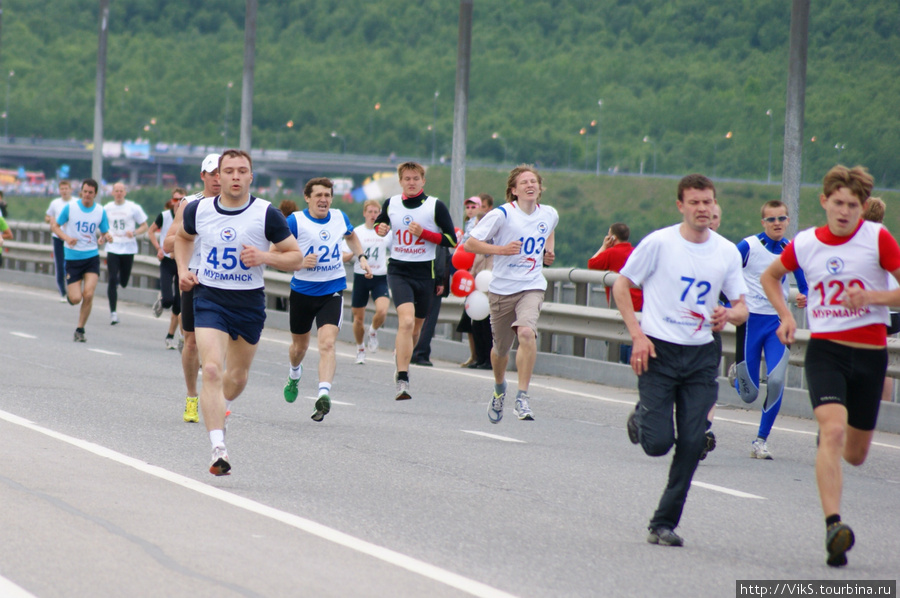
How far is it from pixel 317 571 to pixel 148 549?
85cm

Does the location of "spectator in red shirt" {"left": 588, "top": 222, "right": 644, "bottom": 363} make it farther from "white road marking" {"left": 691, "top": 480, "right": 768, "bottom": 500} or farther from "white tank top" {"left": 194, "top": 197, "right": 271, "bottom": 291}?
"white tank top" {"left": 194, "top": 197, "right": 271, "bottom": 291}

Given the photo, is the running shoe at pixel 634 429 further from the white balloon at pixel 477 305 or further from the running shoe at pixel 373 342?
the running shoe at pixel 373 342

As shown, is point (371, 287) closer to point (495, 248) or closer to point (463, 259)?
point (463, 259)

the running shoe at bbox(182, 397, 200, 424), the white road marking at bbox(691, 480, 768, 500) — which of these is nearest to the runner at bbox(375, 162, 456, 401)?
the running shoe at bbox(182, 397, 200, 424)

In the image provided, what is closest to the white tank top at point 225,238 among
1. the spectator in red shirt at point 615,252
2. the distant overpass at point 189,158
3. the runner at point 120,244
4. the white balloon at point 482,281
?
the white balloon at point 482,281

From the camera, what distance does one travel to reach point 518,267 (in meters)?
11.6

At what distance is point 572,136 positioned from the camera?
342ft

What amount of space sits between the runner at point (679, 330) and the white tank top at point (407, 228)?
5808 mm

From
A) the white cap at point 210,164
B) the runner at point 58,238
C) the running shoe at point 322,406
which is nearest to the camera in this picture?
the white cap at point 210,164

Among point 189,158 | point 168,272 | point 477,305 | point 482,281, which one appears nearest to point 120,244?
point 168,272

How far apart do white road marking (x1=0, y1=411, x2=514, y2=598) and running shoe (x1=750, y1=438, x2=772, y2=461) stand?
14.4ft

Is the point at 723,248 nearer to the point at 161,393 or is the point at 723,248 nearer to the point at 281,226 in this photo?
the point at 281,226

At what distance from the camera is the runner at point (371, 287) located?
17.1 meters

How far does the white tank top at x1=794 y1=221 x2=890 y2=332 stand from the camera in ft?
22.5
